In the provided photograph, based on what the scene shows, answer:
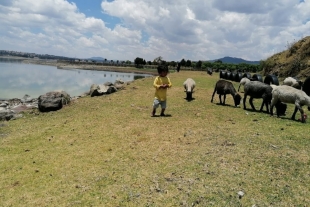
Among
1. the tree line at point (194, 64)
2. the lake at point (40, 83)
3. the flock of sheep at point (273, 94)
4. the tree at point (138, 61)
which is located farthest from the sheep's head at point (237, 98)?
the tree at point (138, 61)

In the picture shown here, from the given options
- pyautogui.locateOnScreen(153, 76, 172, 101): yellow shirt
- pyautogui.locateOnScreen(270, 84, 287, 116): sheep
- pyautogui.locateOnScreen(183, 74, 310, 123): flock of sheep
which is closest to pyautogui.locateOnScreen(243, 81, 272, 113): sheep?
pyautogui.locateOnScreen(183, 74, 310, 123): flock of sheep

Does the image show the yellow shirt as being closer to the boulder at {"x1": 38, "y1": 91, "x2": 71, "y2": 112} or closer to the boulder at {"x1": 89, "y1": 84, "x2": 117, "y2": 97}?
the boulder at {"x1": 38, "y1": 91, "x2": 71, "y2": 112}

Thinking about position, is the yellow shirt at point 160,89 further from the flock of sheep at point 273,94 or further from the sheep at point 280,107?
the sheep at point 280,107

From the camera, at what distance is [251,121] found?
11141 millimetres

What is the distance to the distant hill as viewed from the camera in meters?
27.5

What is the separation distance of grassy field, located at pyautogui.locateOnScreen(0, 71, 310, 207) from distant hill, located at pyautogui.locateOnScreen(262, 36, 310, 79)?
19027 mm

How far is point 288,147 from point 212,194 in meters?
3.59

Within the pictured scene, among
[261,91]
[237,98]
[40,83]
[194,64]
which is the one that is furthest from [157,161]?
[194,64]

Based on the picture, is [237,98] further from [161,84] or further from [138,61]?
[138,61]

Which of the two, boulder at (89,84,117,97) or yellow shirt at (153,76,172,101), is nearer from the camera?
yellow shirt at (153,76,172,101)

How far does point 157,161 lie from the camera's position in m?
7.24

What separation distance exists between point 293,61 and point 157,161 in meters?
28.2

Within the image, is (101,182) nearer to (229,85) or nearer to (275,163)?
(275,163)

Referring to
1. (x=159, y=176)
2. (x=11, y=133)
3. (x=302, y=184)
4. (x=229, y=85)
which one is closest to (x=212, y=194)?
(x=159, y=176)
